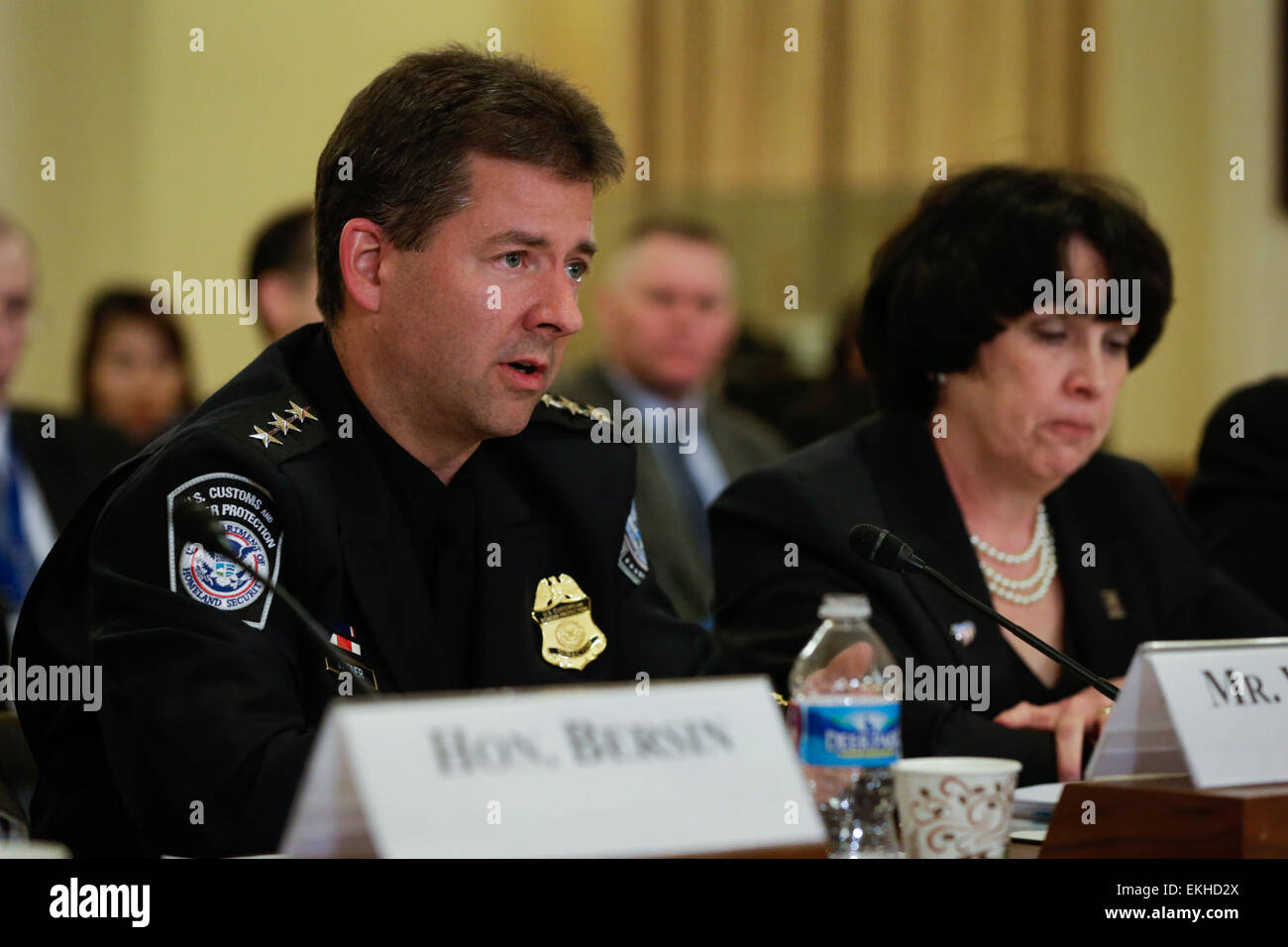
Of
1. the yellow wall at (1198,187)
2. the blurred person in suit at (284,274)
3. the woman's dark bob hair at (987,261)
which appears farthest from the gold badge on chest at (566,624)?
the yellow wall at (1198,187)

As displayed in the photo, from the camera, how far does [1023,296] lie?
210cm

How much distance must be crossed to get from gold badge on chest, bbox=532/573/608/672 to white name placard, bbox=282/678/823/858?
730mm

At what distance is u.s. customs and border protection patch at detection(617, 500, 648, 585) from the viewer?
181 centimetres

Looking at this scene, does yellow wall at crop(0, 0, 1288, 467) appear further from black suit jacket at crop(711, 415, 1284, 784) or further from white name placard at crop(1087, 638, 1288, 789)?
white name placard at crop(1087, 638, 1288, 789)

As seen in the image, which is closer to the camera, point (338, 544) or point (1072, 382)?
point (338, 544)

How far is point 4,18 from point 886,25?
128 inches

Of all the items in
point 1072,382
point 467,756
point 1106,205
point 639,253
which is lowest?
point 467,756

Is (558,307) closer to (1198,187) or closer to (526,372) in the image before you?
(526,372)

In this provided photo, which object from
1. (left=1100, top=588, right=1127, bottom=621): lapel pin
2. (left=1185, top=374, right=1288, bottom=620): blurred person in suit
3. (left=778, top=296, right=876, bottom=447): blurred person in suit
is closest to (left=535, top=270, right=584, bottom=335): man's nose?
(left=1100, top=588, right=1127, bottom=621): lapel pin

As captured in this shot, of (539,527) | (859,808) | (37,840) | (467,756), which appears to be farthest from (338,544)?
(467,756)

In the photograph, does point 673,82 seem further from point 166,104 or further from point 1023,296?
point 1023,296

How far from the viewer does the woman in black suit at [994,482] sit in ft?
6.59

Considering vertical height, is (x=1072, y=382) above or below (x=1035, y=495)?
above

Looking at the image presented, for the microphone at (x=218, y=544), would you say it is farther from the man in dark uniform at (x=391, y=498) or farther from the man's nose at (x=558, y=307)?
the man's nose at (x=558, y=307)
